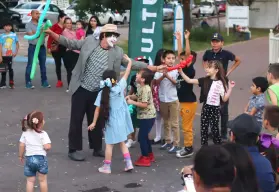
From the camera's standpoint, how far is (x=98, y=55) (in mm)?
7328

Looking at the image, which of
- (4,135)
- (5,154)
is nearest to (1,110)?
A: (4,135)

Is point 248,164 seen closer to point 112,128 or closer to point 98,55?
point 112,128

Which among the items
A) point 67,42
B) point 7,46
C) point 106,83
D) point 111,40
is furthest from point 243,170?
point 7,46

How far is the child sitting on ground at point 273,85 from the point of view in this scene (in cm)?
609

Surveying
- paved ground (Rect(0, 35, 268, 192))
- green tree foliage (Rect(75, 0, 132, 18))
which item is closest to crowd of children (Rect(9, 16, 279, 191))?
paved ground (Rect(0, 35, 268, 192))

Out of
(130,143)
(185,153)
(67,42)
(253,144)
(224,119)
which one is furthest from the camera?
(224,119)

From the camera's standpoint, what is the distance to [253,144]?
3816 millimetres

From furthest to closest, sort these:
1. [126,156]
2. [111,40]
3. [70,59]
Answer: [70,59] < [111,40] < [126,156]

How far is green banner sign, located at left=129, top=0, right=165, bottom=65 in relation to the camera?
8695mm

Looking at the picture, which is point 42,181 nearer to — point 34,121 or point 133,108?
point 34,121

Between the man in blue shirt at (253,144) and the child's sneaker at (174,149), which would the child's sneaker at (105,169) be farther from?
the man in blue shirt at (253,144)

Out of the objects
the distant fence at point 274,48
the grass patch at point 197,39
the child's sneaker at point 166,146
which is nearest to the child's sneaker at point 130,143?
the child's sneaker at point 166,146

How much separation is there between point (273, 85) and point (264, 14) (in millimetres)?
30607

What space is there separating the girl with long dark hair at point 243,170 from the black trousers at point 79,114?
4319mm
